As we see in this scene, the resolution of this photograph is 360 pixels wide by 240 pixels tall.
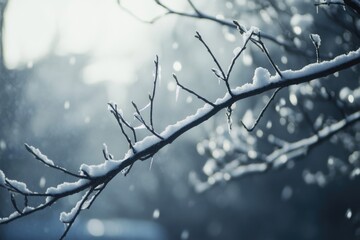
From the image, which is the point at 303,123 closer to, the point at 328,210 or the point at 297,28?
the point at 297,28

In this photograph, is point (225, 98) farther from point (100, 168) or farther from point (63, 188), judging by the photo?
point (63, 188)

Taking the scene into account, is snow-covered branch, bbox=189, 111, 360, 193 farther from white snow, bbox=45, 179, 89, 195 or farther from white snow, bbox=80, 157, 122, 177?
white snow, bbox=45, 179, 89, 195

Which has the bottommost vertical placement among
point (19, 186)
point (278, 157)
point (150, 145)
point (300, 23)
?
point (150, 145)

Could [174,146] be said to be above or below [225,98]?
above

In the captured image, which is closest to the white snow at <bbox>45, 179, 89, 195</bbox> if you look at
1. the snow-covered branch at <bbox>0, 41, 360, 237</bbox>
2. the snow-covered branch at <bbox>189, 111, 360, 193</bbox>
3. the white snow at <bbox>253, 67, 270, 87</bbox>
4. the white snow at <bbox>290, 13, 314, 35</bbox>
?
the snow-covered branch at <bbox>0, 41, 360, 237</bbox>

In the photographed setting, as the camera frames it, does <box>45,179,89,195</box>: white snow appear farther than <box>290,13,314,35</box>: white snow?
No

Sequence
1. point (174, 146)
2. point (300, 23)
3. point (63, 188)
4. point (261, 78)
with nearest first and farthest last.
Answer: point (63, 188), point (261, 78), point (300, 23), point (174, 146)

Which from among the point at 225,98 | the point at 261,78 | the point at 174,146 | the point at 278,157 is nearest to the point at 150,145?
the point at 225,98

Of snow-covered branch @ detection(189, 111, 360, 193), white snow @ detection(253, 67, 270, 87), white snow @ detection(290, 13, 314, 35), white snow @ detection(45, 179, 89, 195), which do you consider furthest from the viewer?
white snow @ detection(290, 13, 314, 35)

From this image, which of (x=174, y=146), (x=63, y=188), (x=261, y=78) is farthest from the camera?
(x=174, y=146)

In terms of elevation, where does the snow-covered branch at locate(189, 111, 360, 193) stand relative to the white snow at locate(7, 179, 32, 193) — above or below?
above

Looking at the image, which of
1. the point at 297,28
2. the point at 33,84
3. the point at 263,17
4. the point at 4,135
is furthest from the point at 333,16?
the point at 4,135

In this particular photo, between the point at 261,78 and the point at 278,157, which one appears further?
the point at 278,157

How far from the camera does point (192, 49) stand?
38.5 feet
